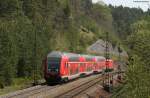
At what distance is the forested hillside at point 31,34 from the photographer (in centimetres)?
5872

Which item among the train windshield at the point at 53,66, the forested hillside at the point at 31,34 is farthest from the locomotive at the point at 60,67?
the forested hillside at the point at 31,34

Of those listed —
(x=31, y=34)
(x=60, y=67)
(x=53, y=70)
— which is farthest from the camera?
(x=31, y=34)

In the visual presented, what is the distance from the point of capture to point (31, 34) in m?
69.4

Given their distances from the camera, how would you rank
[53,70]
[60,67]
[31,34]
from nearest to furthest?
[60,67] → [53,70] → [31,34]

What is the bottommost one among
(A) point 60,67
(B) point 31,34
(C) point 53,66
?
(A) point 60,67

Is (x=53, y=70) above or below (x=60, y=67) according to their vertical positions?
below

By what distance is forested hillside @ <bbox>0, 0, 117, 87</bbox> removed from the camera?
58.7 meters

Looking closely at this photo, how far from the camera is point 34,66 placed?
65.9 meters

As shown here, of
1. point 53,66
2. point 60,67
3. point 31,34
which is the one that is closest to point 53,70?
point 53,66

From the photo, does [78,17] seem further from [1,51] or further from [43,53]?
[1,51]

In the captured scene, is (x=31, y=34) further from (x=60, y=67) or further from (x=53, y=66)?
(x=60, y=67)

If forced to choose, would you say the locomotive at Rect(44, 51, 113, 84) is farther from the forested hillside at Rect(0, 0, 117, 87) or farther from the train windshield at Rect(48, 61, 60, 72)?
the forested hillside at Rect(0, 0, 117, 87)

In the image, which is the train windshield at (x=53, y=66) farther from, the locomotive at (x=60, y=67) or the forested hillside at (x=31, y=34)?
the forested hillside at (x=31, y=34)

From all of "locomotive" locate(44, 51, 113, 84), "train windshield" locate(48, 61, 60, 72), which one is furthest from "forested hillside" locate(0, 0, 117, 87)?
"train windshield" locate(48, 61, 60, 72)
